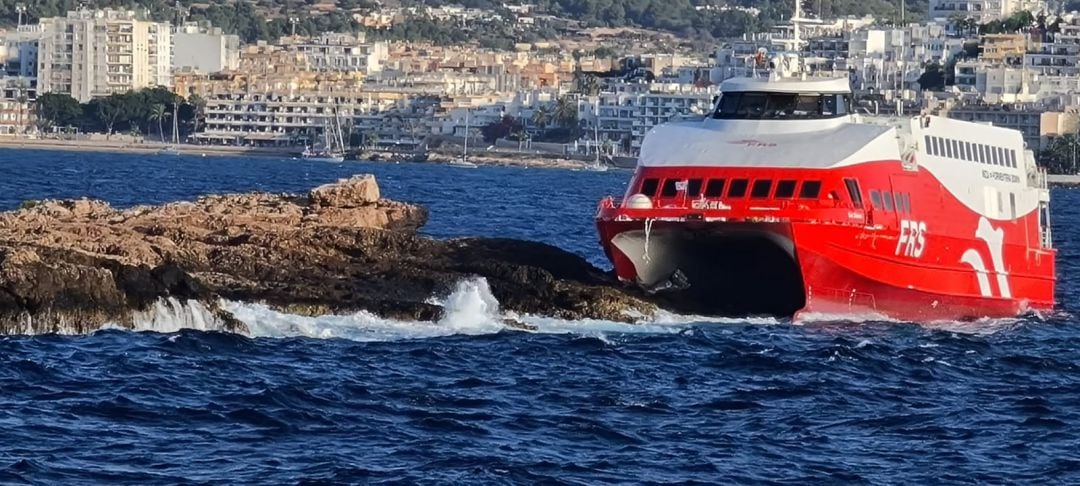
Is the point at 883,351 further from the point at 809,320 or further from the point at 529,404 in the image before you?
the point at 529,404

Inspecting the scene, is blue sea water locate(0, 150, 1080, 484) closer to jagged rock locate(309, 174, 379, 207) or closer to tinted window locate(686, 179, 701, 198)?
tinted window locate(686, 179, 701, 198)

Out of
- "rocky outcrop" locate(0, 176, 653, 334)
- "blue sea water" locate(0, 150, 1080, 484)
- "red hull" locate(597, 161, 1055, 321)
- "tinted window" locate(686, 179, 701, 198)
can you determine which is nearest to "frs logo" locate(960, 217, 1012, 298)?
"red hull" locate(597, 161, 1055, 321)

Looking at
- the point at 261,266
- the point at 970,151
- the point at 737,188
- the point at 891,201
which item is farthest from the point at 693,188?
the point at 970,151

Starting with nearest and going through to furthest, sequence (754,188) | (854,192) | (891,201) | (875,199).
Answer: (754,188) → (854,192) → (875,199) → (891,201)

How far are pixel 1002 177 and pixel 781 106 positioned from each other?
6.88 metres

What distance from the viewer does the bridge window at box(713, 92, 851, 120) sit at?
49.8 metres

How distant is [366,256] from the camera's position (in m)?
48.1

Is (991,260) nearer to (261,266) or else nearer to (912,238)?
(912,238)

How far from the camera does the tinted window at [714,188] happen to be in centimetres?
4716

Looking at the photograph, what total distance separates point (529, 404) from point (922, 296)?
1478 centimetres

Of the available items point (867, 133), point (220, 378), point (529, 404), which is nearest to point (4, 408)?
point (220, 378)

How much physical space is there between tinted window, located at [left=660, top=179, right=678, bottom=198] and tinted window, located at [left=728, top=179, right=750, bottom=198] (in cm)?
108

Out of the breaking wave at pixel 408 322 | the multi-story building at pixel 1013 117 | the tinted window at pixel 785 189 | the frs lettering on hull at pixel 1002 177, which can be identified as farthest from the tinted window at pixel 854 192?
the multi-story building at pixel 1013 117

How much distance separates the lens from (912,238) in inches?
1949
